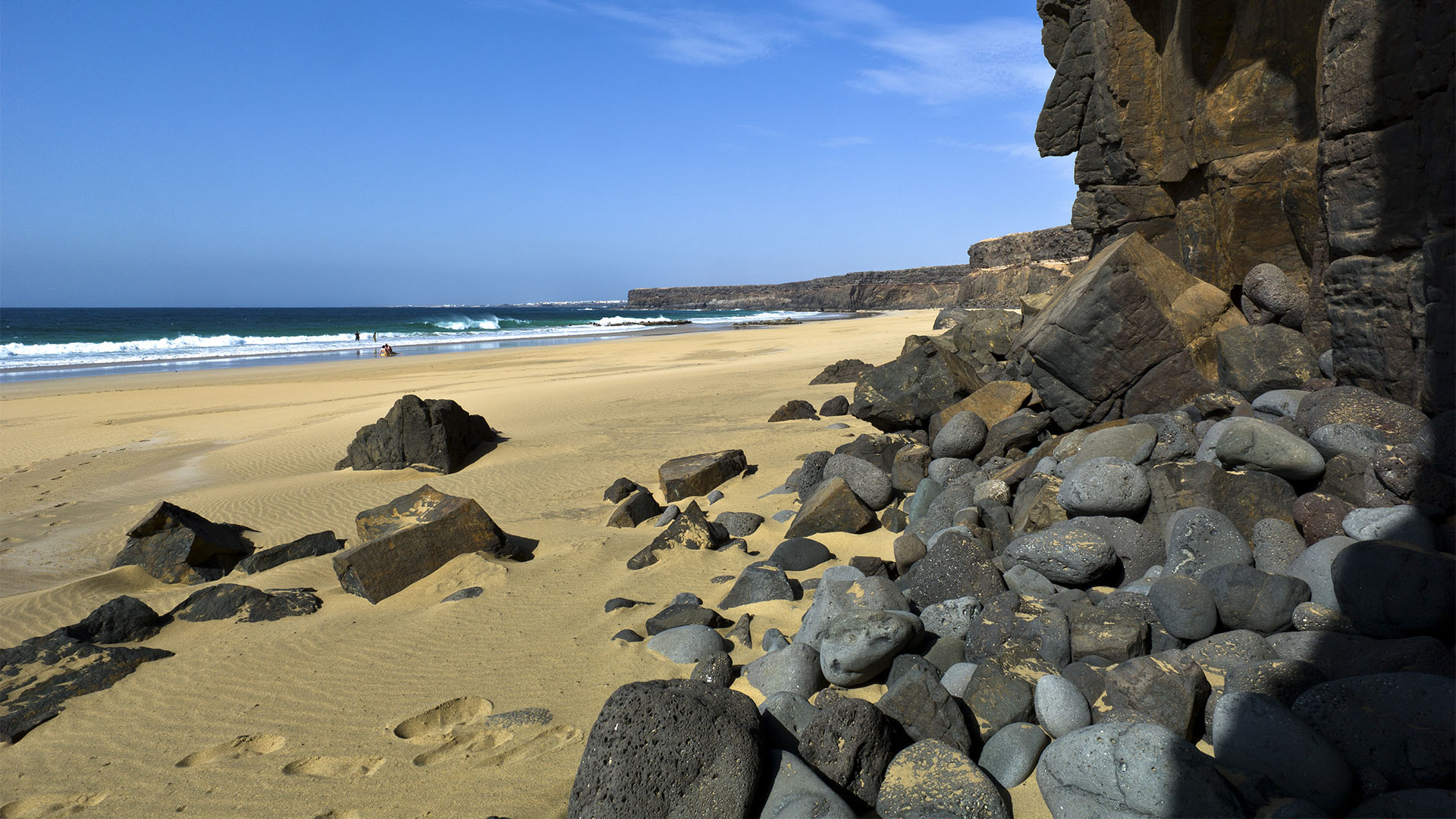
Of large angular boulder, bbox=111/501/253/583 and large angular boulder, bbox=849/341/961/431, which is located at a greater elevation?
large angular boulder, bbox=849/341/961/431

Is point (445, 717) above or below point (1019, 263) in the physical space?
below

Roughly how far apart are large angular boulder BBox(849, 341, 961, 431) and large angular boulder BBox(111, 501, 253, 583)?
539 cm

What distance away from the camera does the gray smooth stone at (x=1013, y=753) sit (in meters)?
2.77

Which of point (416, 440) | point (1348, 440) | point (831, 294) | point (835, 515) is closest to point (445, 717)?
point (835, 515)

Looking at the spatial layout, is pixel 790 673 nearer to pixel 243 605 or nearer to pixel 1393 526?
pixel 1393 526

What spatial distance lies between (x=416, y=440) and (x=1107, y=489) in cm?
730

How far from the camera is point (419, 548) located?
5.28 m

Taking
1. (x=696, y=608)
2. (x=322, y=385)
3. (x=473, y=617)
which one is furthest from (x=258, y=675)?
(x=322, y=385)

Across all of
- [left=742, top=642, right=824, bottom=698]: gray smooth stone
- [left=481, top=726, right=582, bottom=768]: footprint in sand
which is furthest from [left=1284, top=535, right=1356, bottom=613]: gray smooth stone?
[left=481, top=726, right=582, bottom=768]: footprint in sand

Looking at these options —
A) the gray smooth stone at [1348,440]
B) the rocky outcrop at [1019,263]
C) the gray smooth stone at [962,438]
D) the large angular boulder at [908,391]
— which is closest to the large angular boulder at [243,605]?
the gray smooth stone at [962,438]

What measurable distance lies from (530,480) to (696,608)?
443 centimetres

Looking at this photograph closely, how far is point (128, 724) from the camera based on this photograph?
11.8ft

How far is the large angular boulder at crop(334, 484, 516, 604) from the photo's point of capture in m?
5.07

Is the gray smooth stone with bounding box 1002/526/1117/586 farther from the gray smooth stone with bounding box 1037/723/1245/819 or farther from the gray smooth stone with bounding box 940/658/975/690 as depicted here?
the gray smooth stone with bounding box 1037/723/1245/819
